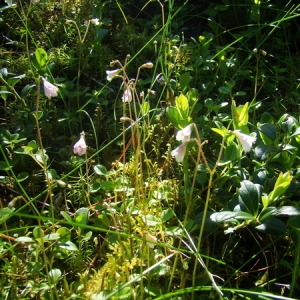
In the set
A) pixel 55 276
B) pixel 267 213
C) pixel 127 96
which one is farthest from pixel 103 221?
pixel 267 213

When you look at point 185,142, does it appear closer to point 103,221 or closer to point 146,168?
point 103,221

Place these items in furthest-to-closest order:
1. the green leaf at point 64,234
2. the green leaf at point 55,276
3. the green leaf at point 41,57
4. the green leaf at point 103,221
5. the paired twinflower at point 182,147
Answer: the green leaf at point 41,57 < the green leaf at point 103,221 < the green leaf at point 64,234 < the green leaf at point 55,276 < the paired twinflower at point 182,147

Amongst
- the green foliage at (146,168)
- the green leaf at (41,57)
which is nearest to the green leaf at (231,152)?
the green foliage at (146,168)

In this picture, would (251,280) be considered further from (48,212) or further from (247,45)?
(247,45)

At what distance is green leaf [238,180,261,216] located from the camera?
51.9 inches

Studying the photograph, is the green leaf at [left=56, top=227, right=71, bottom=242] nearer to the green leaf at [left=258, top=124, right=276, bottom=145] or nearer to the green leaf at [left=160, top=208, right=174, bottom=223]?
the green leaf at [left=160, top=208, right=174, bottom=223]

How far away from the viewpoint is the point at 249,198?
1328mm

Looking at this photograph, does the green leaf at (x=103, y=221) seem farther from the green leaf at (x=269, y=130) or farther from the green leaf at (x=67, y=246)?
the green leaf at (x=269, y=130)

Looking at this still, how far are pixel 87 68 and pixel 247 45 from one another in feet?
2.59

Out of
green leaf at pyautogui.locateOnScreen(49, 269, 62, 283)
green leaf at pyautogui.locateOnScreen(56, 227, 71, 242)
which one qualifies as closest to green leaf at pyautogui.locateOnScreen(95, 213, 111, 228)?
green leaf at pyautogui.locateOnScreen(56, 227, 71, 242)

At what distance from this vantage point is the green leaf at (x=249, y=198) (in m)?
1.32

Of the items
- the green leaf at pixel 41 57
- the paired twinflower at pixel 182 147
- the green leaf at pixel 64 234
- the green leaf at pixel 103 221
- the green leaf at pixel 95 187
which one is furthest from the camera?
the green leaf at pixel 41 57

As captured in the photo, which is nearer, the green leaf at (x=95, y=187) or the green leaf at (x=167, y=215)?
the green leaf at (x=167, y=215)

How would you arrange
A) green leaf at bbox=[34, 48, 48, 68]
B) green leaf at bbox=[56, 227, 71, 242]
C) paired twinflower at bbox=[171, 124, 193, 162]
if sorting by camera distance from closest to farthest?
paired twinflower at bbox=[171, 124, 193, 162]
green leaf at bbox=[56, 227, 71, 242]
green leaf at bbox=[34, 48, 48, 68]
